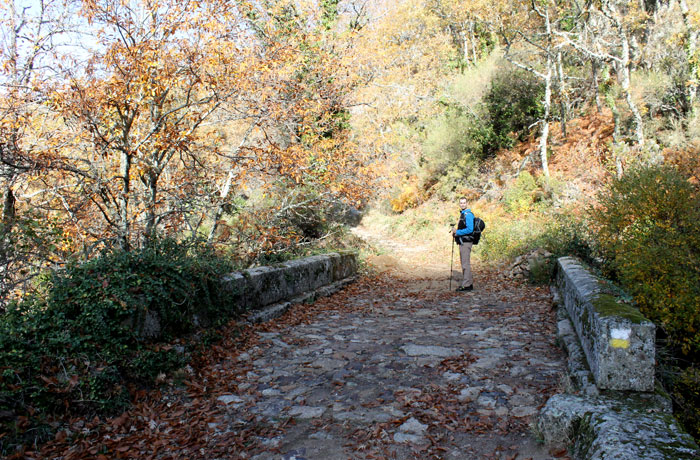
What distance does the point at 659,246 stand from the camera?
533cm

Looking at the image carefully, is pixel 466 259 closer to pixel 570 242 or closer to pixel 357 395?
pixel 570 242

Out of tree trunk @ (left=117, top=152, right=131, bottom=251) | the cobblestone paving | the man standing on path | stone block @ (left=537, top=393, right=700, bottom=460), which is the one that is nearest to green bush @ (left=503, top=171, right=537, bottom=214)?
the man standing on path

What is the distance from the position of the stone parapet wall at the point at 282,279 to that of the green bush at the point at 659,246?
4926mm

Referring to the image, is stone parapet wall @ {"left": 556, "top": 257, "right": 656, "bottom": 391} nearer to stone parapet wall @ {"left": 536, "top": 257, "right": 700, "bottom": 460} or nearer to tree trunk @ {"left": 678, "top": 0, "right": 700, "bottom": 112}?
stone parapet wall @ {"left": 536, "top": 257, "right": 700, "bottom": 460}

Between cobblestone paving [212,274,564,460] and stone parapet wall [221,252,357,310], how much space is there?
28.6 inches

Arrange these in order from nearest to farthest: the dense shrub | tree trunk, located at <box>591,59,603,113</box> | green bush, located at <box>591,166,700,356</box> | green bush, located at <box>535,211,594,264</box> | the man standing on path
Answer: the dense shrub
green bush, located at <box>591,166,700,356</box>
green bush, located at <box>535,211,594,264</box>
the man standing on path
tree trunk, located at <box>591,59,603,113</box>

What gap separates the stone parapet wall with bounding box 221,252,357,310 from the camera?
244 inches

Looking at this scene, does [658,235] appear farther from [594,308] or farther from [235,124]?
[235,124]

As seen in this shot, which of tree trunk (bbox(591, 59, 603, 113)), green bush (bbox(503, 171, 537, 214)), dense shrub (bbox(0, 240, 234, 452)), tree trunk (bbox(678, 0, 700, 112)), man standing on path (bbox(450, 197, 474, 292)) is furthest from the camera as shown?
tree trunk (bbox(591, 59, 603, 113))

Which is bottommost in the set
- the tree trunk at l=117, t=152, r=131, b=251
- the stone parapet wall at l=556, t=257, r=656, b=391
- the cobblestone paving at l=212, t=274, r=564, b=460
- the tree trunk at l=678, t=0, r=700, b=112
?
the cobblestone paving at l=212, t=274, r=564, b=460

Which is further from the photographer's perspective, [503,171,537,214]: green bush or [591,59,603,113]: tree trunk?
[591,59,603,113]: tree trunk

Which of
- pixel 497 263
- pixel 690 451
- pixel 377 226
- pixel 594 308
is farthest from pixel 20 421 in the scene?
pixel 377 226

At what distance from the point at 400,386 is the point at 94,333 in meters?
2.79

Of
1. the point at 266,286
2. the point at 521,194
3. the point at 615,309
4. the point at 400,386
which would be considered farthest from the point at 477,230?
the point at 521,194
